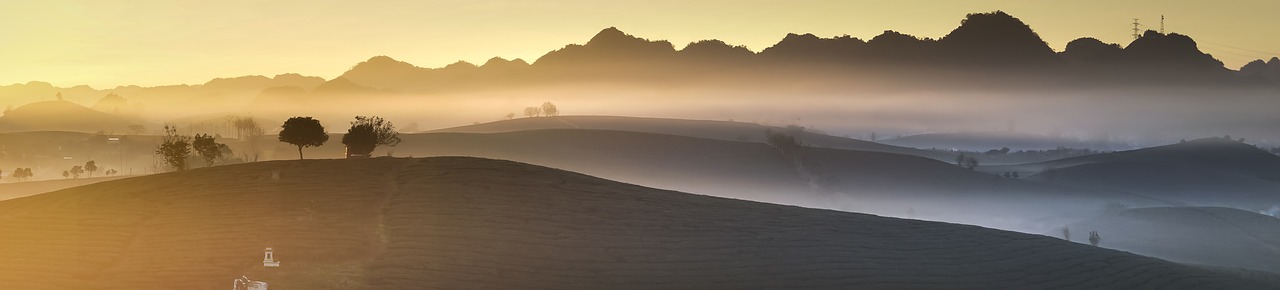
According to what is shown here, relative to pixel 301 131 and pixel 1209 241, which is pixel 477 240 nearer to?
pixel 301 131

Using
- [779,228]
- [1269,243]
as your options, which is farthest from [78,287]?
[1269,243]

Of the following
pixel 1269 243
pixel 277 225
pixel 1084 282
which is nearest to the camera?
pixel 277 225

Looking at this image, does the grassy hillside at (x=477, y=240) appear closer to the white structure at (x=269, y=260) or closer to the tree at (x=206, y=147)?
the white structure at (x=269, y=260)

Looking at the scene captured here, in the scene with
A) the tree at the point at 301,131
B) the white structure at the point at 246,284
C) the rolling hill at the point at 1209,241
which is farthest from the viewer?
the rolling hill at the point at 1209,241

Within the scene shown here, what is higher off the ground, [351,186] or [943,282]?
[351,186]

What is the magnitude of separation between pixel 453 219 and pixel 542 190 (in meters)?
13.0

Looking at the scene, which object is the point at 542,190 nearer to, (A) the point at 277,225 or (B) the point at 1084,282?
(A) the point at 277,225

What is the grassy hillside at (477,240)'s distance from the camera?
233 ft

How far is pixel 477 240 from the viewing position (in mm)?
78812

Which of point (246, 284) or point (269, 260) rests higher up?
point (269, 260)

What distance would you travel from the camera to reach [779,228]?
90188 mm

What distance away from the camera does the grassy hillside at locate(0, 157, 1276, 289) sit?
2790 inches

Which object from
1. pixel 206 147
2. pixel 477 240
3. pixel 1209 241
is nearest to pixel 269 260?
pixel 477 240

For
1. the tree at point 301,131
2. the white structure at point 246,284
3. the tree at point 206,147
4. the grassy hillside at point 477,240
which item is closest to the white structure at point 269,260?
the grassy hillside at point 477,240
